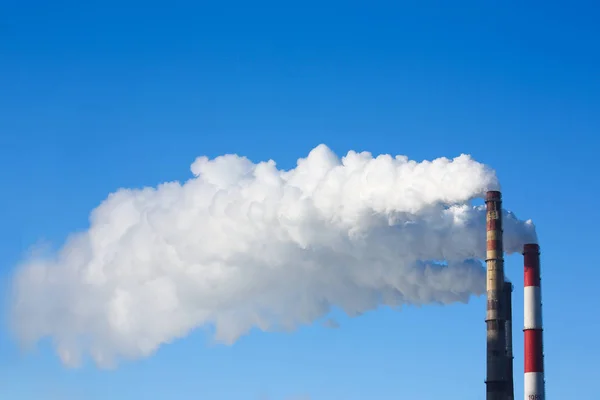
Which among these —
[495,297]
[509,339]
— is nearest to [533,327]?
[509,339]

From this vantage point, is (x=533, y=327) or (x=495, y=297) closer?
(x=495, y=297)

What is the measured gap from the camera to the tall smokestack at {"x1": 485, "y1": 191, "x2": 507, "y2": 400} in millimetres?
61891

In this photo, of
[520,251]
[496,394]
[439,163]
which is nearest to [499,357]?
[496,394]

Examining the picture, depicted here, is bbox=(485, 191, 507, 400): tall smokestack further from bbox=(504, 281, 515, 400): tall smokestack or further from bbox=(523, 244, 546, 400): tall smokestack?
bbox=(523, 244, 546, 400): tall smokestack

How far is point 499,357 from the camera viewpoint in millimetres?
62062

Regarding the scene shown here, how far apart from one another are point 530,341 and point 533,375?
2.17 meters

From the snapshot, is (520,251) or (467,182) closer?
(467,182)

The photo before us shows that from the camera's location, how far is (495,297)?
6259 cm

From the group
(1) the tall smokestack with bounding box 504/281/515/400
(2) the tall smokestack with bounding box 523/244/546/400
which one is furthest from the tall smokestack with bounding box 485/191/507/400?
(2) the tall smokestack with bounding box 523/244/546/400

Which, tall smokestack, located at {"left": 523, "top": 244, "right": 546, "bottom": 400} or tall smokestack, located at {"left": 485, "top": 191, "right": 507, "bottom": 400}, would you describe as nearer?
tall smokestack, located at {"left": 485, "top": 191, "right": 507, "bottom": 400}

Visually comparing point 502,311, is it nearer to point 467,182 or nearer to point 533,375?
point 533,375

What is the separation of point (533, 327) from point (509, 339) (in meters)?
1.72

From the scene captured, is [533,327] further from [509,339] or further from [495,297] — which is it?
[495,297]

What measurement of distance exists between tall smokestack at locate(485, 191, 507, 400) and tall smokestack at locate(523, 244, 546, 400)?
1.85 m
